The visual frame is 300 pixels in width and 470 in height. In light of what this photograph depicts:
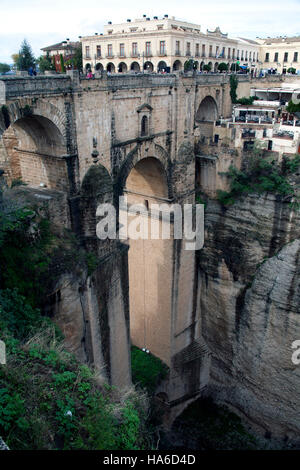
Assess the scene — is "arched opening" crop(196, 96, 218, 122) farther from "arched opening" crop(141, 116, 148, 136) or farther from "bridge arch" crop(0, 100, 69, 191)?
"bridge arch" crop(0, 100, 69, 191)

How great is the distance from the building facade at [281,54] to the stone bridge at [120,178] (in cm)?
2016

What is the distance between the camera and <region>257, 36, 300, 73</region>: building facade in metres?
36.7

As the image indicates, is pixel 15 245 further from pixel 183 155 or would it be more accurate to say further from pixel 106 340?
pixel 183 155

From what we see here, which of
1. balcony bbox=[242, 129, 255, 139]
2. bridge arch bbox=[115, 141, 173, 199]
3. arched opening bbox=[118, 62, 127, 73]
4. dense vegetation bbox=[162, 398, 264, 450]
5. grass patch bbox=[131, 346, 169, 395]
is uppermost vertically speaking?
arched opening bbox=[118, 62, 127, 73]

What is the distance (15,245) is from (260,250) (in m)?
11.1

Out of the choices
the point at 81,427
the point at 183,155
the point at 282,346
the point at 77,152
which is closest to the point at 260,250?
the point at 282,346

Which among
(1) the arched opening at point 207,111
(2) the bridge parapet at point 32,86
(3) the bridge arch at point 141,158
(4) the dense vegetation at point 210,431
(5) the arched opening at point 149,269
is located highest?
(2) the bridge parapet at point 32,86

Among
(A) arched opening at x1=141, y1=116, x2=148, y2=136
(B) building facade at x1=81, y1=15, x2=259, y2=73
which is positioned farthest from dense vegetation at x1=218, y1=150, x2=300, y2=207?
(B) building facade at x1=81, y1=15, x2=259, y2=73

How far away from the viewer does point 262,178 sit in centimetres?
1702

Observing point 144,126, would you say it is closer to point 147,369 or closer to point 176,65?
point 147,369

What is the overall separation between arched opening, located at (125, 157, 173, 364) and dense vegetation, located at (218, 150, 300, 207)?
10.5 ft

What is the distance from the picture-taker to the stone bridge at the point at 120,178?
11.7m

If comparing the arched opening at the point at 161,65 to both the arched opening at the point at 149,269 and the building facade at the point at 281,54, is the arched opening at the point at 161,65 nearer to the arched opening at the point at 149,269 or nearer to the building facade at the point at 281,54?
the building facade at the point at 281,54

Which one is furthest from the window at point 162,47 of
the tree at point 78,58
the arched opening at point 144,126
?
the arched opening at point 144,126
